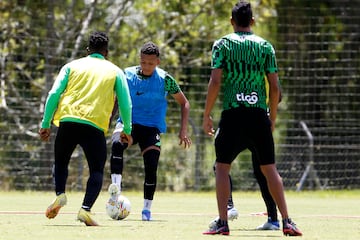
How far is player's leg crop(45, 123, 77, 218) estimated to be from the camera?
10070 mm

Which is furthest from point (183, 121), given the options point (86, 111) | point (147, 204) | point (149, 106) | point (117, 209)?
point (86, 111)

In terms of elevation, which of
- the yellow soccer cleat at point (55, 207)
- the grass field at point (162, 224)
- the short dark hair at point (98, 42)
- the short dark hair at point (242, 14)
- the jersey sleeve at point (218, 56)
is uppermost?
the short dark hair at point (242, 14)

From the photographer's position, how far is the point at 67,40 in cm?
2336

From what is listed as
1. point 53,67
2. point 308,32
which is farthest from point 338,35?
point 53,67

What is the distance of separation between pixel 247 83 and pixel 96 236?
174 cm

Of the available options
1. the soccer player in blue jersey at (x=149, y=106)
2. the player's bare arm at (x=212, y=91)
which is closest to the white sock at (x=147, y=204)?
the soccer player in blue jersey at (x=149, y=106)

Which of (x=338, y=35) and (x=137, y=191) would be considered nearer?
(x=137, y=191)

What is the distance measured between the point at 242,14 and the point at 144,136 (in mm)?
3429

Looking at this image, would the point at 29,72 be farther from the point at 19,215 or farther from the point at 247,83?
the point at 247,83

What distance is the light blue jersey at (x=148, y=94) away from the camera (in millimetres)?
12039

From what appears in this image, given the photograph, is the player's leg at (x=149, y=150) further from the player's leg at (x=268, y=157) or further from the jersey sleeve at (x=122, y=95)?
the player's leg at (x=268, y=157)

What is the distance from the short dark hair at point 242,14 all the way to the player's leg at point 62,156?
211 cm

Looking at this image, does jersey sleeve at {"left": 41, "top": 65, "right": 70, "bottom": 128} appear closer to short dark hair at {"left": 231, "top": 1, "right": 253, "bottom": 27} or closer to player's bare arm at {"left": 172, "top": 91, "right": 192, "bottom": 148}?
short dark hair at {"left": 231, "top": 1, "right": 253, "bottom": 27}

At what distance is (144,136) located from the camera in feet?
Result: 39.5
